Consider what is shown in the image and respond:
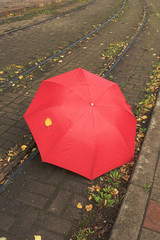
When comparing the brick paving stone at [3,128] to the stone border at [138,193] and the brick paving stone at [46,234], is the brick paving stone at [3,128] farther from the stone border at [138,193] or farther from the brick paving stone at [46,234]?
the stone border at [138,193]

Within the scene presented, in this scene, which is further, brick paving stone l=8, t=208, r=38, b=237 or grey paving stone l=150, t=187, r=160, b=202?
grey paving stone l=150, t=187, r=160, b=202

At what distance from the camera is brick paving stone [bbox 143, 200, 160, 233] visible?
2.43 m

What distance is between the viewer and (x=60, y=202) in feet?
9.12

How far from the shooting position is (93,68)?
A: 619 centimetres

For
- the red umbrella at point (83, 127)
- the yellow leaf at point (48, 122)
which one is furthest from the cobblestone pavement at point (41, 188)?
the yellow leaf at point (48, 122)

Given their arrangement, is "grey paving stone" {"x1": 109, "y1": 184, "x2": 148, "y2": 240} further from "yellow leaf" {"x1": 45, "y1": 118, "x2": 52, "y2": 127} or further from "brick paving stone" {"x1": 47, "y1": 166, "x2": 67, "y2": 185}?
"yellow leaf" {"x1": 45, "y1": 118, "x2": 52, "y2": 127}

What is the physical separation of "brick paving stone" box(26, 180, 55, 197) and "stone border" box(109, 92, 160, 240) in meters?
0.95

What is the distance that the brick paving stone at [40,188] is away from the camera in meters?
2.88

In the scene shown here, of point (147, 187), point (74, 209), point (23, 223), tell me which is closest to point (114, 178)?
point (147, 187)

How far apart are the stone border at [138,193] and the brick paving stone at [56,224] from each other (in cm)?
51

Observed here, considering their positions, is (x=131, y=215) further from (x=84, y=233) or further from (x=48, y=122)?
(x=48, y=122)

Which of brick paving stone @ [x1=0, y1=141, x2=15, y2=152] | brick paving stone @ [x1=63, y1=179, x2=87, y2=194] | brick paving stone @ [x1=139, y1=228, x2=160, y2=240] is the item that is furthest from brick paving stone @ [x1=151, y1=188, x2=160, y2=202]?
brick paving stone @ [x1=0, y1=141, x2=15, y2=152]

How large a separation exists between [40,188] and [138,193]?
4.25 feet

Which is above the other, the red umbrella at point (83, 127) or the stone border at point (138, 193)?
the red umbrella at point (83, 127)
